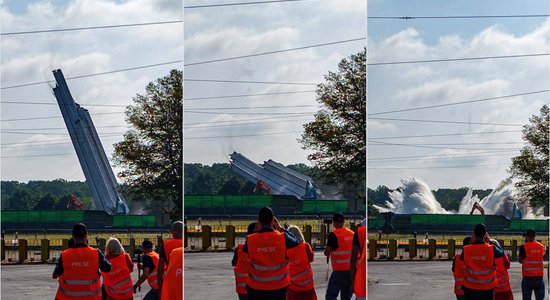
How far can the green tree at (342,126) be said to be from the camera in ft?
29.9

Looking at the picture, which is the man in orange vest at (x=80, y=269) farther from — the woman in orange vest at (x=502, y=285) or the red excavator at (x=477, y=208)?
the red excavator at (x=477, y=208)

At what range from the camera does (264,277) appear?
6496 mm

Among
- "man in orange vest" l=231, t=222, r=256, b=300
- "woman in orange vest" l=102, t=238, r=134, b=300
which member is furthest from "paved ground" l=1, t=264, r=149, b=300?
"man in orange vest" l=231, t=222, r=256, b=300

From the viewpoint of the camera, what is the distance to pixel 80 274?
6797 millimetres

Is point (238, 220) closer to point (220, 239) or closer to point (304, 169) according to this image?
point (220, 239)

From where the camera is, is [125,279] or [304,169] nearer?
[125,279]

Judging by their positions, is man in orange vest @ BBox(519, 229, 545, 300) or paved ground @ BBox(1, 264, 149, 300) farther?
paved ground @ BBox(1, 264, 149, 300)

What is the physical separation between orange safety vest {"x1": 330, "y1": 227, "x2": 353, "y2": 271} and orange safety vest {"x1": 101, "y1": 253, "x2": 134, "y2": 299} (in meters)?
1.97

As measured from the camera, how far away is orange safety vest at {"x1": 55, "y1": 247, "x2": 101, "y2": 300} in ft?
22.1

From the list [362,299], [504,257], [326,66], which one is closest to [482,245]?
[504,257]

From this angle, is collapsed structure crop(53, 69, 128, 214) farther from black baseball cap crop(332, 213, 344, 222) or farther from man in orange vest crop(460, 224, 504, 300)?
man in orange vest crop(460, 224, 504, 300)

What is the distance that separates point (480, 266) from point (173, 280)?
320 centimetres

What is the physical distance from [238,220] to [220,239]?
288 mm

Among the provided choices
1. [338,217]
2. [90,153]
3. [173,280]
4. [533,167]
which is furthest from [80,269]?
[533,167]
